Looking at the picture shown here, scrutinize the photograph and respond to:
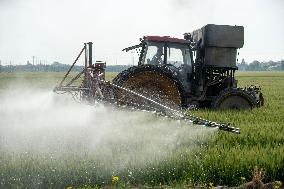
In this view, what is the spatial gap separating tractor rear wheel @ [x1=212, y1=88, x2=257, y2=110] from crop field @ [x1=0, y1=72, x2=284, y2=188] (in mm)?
1942

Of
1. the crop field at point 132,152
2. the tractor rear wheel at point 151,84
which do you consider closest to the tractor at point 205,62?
the tractor rear wheel at point 151,84

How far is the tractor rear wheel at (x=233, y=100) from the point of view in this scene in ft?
40.9

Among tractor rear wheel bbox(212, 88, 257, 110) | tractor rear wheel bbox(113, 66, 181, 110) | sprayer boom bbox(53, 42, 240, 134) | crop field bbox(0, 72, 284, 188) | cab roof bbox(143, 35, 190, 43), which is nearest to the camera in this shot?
crop field bbox(0, 72, 284, 188)

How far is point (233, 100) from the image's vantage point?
12.6 metres

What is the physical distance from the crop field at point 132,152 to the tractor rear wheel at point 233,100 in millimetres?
1942

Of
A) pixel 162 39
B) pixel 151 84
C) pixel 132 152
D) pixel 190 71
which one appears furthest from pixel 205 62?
pixel 132 152

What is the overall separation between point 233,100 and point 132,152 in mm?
6429

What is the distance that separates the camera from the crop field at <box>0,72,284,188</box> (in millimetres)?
5895

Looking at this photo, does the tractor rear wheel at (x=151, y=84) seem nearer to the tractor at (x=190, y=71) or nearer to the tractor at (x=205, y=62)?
the tractor at (x=190, y=71)

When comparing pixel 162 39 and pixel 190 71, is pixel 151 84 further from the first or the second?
pixel 190 71

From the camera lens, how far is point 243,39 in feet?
42.5

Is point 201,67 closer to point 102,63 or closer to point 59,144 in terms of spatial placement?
point 102,63

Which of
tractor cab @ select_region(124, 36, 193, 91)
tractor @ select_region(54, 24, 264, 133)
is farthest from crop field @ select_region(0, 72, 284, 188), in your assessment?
tractor cab @ select_region(124, 36, 193, 91)

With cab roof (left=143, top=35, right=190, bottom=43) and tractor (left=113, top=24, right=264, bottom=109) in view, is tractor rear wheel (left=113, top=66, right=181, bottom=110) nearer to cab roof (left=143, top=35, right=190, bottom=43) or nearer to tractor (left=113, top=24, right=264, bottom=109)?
tractor (left=113, top=24, right=264, bottom=109)
